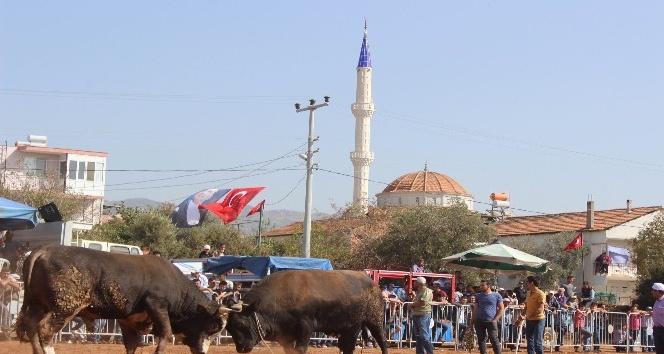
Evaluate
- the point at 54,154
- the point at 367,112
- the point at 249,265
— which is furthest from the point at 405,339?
the point at 367,112

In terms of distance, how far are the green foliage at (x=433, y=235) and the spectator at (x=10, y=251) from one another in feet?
122

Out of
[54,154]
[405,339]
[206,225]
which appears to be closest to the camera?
[405,339]

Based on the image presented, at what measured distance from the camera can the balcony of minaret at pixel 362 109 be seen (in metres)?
103

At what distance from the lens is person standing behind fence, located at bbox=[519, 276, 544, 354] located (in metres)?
21.1

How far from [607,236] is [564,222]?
23.2 ft

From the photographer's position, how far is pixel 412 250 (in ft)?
202

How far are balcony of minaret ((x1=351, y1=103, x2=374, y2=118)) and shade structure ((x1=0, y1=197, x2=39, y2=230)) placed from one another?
79.9m

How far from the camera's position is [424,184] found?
10588 cm

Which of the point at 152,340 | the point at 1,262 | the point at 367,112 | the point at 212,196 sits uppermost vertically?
the point at 367,112

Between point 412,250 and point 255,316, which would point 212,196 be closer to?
point 412,250

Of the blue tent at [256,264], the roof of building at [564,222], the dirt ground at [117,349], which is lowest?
the dirt ground at [117,349]

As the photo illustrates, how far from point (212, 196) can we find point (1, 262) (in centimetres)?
3447

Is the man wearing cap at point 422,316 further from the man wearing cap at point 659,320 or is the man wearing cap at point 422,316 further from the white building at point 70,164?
the white building at point 70,164

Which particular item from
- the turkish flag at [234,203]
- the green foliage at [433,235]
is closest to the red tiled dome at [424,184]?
the green foliage at [433,235]
